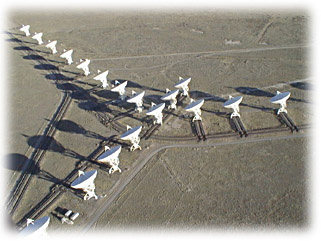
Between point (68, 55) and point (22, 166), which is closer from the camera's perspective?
point (22, 166)

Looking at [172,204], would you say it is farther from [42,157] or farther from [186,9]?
[186,9]

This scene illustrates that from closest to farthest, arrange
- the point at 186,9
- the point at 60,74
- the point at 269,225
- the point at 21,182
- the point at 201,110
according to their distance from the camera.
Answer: the point at 269,225 → the point at 21,182 → the point at 201,110 → the point at 60,74 → the point at 186,9

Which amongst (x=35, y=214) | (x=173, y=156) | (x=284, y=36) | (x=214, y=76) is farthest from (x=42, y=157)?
(x=284, y=36)

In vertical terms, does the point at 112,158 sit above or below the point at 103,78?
below

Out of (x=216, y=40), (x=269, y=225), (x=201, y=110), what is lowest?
(x=269, y=225)

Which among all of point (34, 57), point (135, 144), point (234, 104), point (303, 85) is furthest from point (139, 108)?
point (34, 57)

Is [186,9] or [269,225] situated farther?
[186,9]

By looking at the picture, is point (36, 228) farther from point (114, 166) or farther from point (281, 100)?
point (281, 100)

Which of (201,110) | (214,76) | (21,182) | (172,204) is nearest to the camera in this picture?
(172,204)
